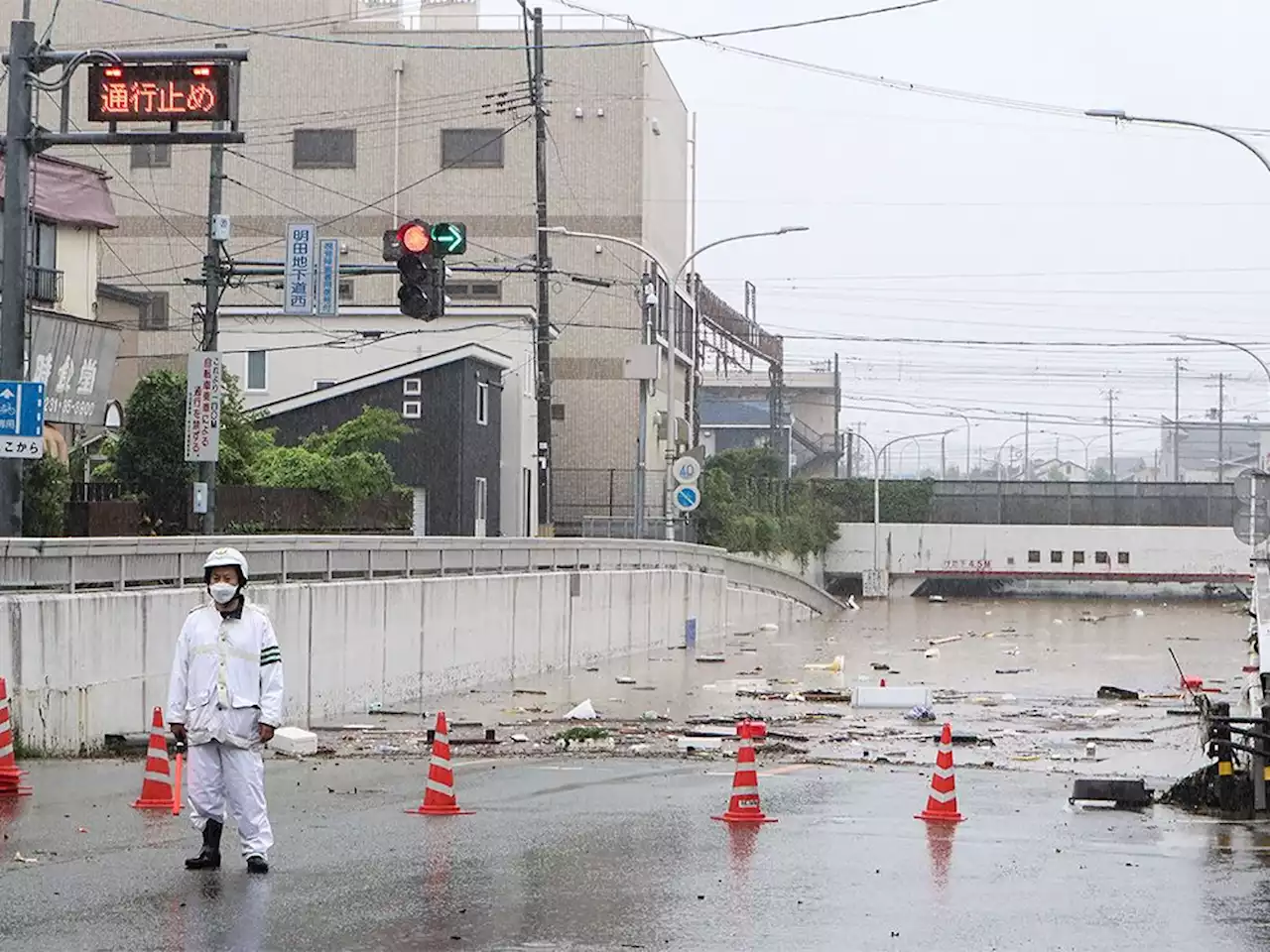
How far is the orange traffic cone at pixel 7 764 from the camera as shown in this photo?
49.2ft

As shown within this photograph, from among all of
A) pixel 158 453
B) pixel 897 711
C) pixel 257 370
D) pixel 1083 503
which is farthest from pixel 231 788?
pixel 1083 503

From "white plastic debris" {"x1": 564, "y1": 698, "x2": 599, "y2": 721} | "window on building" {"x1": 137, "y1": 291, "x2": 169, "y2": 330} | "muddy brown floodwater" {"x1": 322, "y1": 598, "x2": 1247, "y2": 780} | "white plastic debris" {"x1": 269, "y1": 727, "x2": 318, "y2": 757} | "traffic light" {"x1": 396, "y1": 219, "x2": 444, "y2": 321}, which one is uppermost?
"window on building" {"x1": 137, "y1": 291, "x2": 169, "y2": 330}

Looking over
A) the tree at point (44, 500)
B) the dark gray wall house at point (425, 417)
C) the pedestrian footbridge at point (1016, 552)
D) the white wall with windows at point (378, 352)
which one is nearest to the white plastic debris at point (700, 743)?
the tree at point (44, 500)

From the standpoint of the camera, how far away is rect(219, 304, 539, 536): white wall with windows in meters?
57.8

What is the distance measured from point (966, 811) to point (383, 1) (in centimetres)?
5881

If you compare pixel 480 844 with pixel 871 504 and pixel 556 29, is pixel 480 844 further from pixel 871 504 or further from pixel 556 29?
pixel 871 504

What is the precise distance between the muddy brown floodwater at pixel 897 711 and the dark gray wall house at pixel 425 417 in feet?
27.7

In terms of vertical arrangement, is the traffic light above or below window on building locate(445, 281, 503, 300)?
below

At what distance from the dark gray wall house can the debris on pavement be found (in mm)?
24582

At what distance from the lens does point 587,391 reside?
67.4 m

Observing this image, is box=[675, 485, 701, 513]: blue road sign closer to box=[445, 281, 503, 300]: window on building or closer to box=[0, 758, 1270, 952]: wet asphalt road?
box=[0, 758, 1270, 952]: wet asphalt road

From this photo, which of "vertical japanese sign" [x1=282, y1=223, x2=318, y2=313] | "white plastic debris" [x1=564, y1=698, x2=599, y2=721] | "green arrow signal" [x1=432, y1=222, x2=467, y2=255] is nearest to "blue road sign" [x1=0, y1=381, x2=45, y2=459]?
"green arrow signal" [x1=432, y1=222, x2=467, y2=255]

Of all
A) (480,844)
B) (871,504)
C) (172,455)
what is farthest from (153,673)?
(871,504)

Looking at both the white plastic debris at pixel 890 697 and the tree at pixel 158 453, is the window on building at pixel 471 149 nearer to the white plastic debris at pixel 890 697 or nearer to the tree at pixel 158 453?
the tree at pixel 158 453
